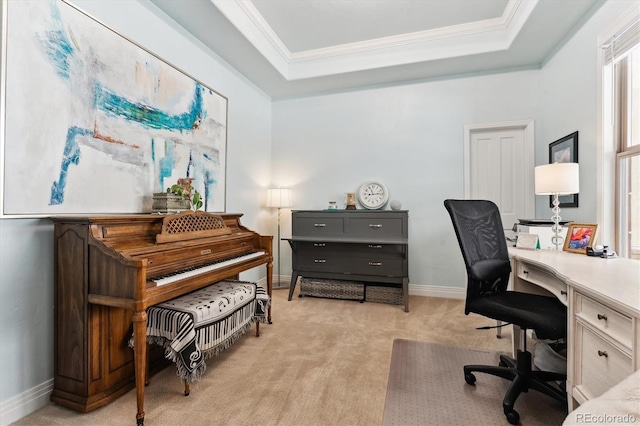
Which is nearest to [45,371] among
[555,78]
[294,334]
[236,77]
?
[294,334]

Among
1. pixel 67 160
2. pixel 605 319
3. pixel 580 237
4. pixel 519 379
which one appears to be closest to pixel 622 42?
pixel 580 237

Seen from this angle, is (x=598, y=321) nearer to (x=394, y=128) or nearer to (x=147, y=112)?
(x=147, y=112)

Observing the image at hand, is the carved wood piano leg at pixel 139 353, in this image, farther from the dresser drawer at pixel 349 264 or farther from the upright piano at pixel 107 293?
the dresser drawer at pixel 349 264

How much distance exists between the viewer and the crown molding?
2928 mm

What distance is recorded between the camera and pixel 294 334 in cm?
271

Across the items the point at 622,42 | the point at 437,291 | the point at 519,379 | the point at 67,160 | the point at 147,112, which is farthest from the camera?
the point at 437,291

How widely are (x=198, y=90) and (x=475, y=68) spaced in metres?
3.16

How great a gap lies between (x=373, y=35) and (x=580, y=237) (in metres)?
2.81

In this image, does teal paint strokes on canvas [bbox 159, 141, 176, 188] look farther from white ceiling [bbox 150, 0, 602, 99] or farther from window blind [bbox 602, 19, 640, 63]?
window blind [bbox 602, 19, 640, 63]

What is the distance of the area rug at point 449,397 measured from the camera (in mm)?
1636

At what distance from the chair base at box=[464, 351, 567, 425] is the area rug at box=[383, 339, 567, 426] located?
6 cm

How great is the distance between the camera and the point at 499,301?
1.82 m

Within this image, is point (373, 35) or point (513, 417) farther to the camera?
point (373, 35)

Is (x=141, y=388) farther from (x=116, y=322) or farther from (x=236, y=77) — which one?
(x=236, y=77)
